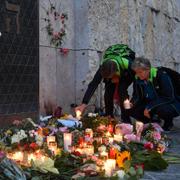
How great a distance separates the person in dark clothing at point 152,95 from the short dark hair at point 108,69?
0.22 metres

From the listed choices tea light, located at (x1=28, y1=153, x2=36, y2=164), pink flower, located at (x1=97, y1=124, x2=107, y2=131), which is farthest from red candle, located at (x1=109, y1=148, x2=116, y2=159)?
pink flower, located at (x1=97, y1=124, x2=107, y2=131)

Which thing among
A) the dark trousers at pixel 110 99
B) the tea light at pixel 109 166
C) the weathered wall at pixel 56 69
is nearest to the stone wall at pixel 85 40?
the weathered wall at pixel 56 69

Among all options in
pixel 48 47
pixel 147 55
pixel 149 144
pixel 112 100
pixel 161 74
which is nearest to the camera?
pixel 149 144

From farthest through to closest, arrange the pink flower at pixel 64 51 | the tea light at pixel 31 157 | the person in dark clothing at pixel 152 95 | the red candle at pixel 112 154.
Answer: the pink flower at pixel 64 51, the person in dark clothing at pixel 152 95, the red candle at pixel 112 154, the tea light at pixel 31 157

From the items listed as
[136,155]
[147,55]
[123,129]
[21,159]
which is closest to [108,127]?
[123,129]

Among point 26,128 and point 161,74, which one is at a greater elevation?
point 161,74

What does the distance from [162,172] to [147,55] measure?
21.6 feet

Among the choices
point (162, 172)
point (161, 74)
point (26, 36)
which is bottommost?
point (162, 172)

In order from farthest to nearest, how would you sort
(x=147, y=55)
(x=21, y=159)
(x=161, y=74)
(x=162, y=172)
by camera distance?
(x=147, y=55) → (x=161, y=74) → (x=162, y=172) → (x=21, y=159)

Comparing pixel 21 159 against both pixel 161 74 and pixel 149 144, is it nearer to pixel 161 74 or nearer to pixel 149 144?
pixel 149 144

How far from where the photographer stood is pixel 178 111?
6.86m

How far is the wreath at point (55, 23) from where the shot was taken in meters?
7.89

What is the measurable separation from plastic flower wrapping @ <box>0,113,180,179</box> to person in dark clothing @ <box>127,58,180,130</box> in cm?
77

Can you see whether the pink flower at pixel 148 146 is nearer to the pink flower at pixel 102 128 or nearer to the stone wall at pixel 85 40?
the pink flower at pixel 102 128
